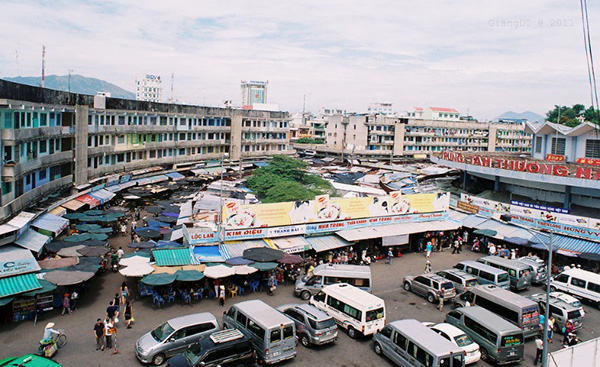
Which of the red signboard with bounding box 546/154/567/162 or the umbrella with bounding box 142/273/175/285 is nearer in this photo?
the umbrella with bounding box 142/273/175/285

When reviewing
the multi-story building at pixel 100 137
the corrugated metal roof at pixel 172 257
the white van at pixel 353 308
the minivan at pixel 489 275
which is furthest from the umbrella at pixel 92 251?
the minivan at pixel 489 275

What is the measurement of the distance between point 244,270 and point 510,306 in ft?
38.0

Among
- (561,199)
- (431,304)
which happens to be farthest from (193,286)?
(561,199)

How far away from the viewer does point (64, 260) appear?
73.9 ft

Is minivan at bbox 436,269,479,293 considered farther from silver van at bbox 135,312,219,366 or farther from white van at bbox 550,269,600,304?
silver van at bbox 135,312,219,366

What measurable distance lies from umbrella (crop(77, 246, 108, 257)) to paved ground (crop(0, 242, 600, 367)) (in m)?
1.38

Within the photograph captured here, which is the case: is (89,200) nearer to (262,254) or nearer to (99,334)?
(262,254)

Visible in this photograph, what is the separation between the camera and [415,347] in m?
15.1

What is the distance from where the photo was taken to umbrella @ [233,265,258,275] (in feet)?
71.5

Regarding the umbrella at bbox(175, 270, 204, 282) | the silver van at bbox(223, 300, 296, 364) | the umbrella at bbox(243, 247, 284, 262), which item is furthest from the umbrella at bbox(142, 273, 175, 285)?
the silver van at bbox(223, 300, 296, 364)

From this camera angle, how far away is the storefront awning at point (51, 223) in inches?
1063

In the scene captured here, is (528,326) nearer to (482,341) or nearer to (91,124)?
(482,341)

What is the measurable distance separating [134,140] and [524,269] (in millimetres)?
38874

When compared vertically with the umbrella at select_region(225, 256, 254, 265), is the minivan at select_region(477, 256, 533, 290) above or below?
below
